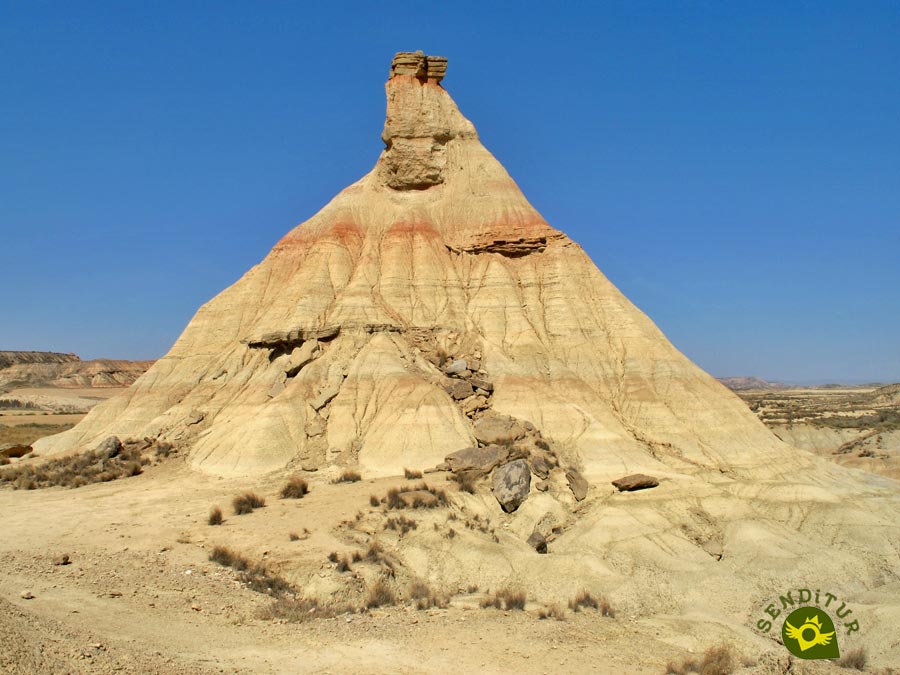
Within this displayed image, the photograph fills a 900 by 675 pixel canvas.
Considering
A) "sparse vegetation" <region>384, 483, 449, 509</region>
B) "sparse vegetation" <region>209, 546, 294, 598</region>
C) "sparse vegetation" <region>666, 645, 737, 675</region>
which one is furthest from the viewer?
"sparse vegetation" <region>384, 483, 449, 509</region>

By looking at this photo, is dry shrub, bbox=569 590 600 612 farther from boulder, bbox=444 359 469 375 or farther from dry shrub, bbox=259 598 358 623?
boulder, bbox=444 359 469 375

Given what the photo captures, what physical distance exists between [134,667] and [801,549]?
21058 mm

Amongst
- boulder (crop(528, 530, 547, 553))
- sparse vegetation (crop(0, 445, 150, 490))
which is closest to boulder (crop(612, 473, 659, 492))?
boulder (crop(528, 530, 547, 553))

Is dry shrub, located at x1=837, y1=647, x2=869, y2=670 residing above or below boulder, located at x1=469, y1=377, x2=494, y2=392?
below

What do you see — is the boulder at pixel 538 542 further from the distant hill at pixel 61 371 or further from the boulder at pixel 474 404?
the distant hill at pixel 61 371

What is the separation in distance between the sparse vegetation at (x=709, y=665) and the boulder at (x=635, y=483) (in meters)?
12.1

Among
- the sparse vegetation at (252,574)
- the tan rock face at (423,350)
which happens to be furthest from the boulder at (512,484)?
the sparse vegetation at (252,574)

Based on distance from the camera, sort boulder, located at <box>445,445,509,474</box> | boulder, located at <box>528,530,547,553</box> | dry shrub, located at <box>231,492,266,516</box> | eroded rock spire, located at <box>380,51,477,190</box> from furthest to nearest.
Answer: eroded rock spire, located at <box>380,51,477,190</box>
boulder, located at <box>445,445,509,474</box>
dry shrub, located at <box>231,492,266,516</box>
boulder, located at <box>528,530,547,553</box>

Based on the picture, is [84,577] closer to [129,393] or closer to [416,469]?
[416,469]

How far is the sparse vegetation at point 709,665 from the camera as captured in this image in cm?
1333

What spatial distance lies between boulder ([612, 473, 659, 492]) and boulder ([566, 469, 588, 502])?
1280mm

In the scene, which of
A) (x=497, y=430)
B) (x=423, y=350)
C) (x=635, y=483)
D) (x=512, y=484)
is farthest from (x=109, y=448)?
(x=635, y=483)

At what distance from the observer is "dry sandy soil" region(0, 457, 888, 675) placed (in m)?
11.8

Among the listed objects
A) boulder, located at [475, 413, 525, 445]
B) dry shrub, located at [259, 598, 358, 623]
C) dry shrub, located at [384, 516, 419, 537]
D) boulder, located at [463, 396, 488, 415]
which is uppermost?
boulder, located at [463, 396, 488, 415]
